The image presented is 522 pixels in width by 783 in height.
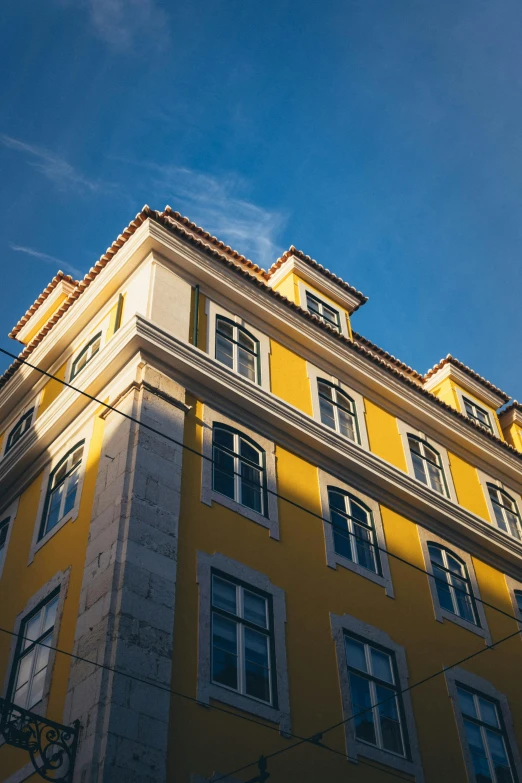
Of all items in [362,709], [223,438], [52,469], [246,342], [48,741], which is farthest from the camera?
[246,342]

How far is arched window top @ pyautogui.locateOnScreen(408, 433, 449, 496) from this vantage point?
62.5 feet

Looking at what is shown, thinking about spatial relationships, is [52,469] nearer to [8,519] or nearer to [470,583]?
[8,519]

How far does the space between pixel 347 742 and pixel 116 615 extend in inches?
146

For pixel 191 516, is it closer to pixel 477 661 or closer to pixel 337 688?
pixel 337 688

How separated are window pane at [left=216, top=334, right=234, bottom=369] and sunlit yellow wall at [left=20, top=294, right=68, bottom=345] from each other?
230 inches

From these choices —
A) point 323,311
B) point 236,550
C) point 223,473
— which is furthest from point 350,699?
point 323,311

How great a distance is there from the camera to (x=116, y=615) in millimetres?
11188

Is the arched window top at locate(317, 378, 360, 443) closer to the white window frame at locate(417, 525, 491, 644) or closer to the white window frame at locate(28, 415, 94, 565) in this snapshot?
the white window frame at locate(417, 525, 491, 644)

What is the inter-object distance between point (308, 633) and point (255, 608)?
2.98 ft

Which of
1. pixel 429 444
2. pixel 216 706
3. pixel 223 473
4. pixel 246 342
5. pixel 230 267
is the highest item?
pixel 230 267

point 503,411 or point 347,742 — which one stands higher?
point 503,411

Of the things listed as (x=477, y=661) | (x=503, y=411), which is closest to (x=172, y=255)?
(x=477, y=661)

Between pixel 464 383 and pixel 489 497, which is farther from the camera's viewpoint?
pixel 464 383

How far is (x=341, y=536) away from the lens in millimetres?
15578
